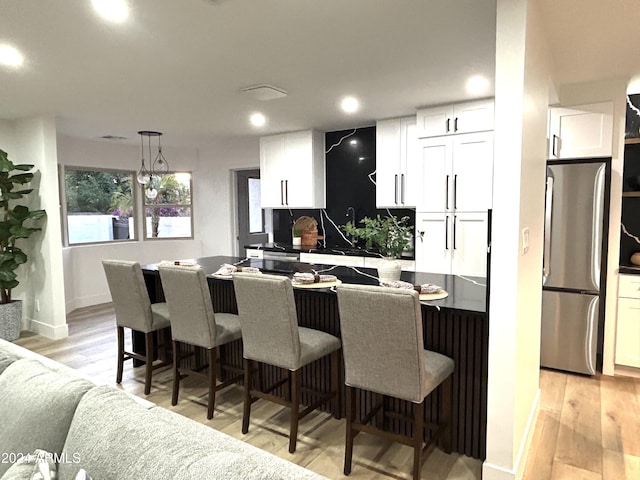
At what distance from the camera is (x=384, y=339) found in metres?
2.04

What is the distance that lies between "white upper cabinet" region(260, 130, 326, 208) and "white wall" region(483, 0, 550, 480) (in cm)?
337

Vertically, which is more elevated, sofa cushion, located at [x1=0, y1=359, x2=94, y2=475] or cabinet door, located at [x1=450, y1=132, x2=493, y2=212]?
cabinet door, located at [x1=450, y1=132, x2=493, y2=212]

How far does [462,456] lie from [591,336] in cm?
180

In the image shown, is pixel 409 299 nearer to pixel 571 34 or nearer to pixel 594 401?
pixel 571 34

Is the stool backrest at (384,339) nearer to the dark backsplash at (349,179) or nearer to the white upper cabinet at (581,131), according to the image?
the white upper cabinet at (581,131)

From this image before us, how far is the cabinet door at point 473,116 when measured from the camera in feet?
12.7

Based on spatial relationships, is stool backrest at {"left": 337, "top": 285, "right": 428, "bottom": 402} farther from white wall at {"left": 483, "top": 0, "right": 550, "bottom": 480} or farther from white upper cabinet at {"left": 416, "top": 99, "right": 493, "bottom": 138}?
white upper cabinet at {"left": 416, "top": 99, "right": 493, "bottom": 138}

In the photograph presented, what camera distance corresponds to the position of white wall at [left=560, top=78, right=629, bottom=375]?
3.42 meters

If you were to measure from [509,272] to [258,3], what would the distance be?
175 cm

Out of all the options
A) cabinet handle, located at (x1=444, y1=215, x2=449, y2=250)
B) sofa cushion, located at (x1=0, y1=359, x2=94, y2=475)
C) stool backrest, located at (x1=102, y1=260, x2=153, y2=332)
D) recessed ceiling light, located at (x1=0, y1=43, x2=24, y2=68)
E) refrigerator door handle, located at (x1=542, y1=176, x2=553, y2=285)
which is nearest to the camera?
sofa cushion, located at (x1=0, y1=359, x2=94, y2=475)

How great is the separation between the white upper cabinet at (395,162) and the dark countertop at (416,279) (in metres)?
1.49

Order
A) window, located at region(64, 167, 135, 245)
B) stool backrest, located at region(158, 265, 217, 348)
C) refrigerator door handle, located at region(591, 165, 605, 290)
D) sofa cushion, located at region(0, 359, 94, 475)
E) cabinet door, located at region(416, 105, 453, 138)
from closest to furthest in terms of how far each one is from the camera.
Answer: sofa cushion, located at region(0, 359, 94, 475) → stool backrest, located at region(158, 265, 217, 348) → refrigerator door handle, located at region(591, 165, 605, 290) → cabinet door, located at region(416, 105, 453, 138) → window, located at region(64, 167, 135, 245)

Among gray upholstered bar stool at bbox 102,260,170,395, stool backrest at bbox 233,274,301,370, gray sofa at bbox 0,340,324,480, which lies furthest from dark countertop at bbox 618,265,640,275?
Answer: gray upholstered bar stool at bbox 102,260,170,395

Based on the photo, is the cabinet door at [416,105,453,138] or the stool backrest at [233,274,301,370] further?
the cabinet door at [416,105,453,138]
